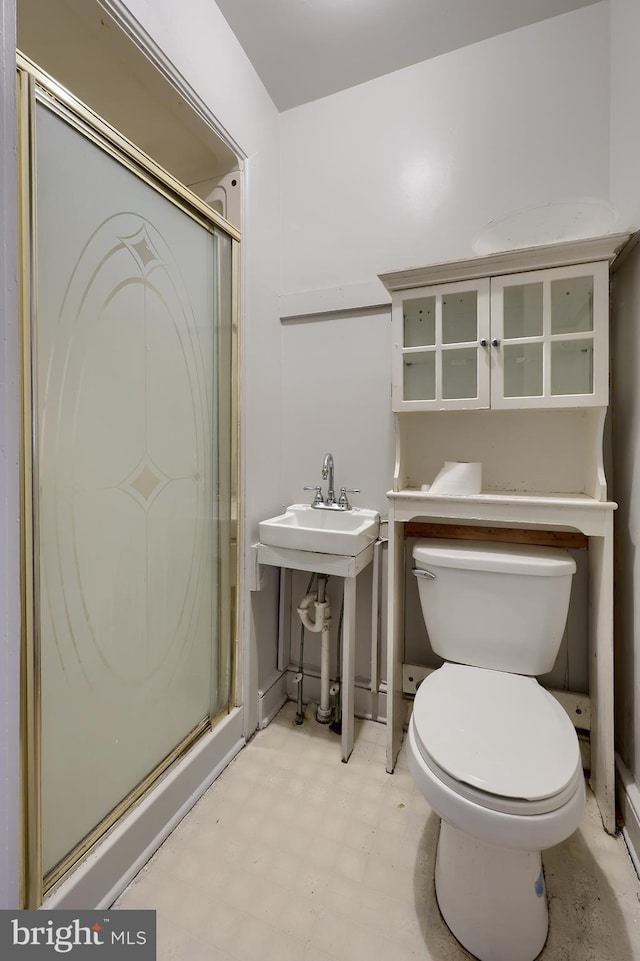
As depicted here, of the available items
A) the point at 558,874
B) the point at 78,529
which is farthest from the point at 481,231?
the point at 558,874

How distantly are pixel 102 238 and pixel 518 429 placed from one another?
140 cm

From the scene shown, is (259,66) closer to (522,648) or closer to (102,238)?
(102,238)

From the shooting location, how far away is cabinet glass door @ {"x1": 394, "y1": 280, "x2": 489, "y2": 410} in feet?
4.50

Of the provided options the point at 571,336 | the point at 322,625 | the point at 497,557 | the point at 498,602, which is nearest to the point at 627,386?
the point at 571,336

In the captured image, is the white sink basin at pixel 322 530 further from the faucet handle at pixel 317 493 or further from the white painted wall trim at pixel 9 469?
the white painted wall trim at pixel 9 469

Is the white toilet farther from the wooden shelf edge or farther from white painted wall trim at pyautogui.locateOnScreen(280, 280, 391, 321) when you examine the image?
white painted wall trim at pyautogui.locateOnScreen(280, 280, 391, 321)

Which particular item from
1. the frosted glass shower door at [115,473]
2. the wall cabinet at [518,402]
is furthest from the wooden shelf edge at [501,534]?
the frosted glass shower door at [115,473]

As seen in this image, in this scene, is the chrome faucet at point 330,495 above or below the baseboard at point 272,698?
above

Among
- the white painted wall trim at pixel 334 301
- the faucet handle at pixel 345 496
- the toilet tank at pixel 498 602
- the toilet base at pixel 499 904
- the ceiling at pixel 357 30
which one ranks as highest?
the ceiling at pixel 357 30

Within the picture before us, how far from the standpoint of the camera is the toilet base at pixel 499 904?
3.05 ft

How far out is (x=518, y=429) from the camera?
5.03 feet

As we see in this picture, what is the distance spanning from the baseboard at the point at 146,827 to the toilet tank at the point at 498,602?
823 mm

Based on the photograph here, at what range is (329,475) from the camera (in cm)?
174

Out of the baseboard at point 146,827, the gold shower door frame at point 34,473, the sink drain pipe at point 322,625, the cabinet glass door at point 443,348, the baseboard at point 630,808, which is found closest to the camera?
the gold shower door frame at point 34,473
